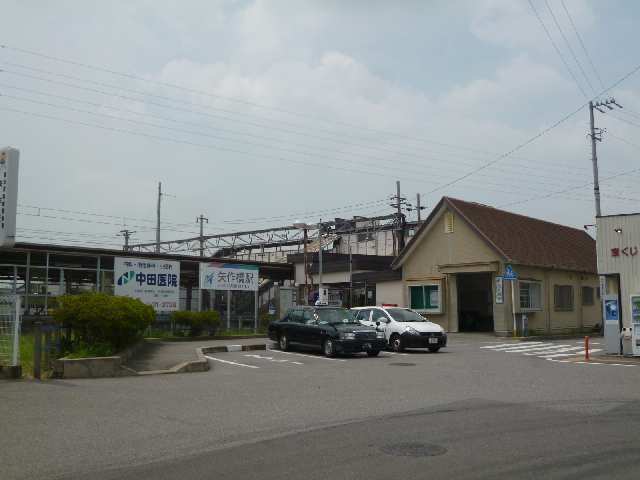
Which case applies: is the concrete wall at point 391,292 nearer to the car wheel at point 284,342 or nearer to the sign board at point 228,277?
the sign board at point 228,277

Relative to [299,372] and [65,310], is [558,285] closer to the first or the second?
[299,372]

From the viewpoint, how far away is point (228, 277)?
3088 cm

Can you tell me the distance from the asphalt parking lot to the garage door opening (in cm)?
2304

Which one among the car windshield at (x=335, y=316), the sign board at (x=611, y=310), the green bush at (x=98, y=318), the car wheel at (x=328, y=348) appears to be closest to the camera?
the green bush at (x=98, y=318)

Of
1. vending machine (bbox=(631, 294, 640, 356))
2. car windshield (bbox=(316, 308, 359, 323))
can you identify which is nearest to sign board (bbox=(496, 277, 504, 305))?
vending machine (bbox=(631, 294, 640, 356))

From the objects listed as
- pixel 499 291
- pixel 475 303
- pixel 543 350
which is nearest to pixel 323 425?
pixel 543 350

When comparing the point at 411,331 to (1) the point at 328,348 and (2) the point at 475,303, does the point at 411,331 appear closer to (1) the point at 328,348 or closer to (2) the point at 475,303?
(1) the point at 328,348

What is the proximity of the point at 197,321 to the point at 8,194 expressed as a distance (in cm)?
1464

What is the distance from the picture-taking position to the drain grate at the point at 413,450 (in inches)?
286

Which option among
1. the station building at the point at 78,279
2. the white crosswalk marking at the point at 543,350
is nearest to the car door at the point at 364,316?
the white crosswalk marking at the point at 543,350

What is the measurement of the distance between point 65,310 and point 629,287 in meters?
17.0

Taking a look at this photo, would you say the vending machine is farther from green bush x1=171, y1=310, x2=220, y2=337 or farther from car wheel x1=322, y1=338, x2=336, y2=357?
green bush x1=171, y1=310, x2=220, y2=337

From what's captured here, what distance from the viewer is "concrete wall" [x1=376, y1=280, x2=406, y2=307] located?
3794cm

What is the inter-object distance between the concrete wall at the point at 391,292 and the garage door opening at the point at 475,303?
343 cm
